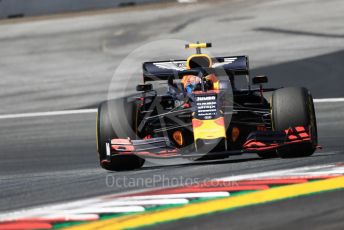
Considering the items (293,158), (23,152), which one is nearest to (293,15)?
(23,152)

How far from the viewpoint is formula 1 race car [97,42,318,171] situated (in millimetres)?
12656

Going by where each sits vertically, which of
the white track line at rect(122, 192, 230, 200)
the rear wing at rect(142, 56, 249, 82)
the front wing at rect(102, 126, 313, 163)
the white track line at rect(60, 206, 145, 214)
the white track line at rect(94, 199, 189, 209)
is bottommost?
the white track line at rect(122, 192, 230, 200)

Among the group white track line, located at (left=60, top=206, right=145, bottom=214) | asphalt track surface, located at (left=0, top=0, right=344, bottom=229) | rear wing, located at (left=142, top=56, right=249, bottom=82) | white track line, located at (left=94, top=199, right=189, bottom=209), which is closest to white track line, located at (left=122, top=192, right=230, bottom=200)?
white track line, located at (left=94, top=199, right=189, bottom=209)

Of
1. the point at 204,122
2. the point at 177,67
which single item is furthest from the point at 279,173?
the point at 177,67

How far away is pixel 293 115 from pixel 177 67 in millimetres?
2510

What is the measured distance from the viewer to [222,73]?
1429 cm

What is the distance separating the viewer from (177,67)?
14852mm

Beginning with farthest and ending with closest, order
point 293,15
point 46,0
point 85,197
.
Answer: point 46,0 < point 293,15 < point 85,197

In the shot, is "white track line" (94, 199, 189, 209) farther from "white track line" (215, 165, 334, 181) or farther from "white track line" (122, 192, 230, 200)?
"white track line" (215, 165, 334, 181)

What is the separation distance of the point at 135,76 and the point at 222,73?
910 cm

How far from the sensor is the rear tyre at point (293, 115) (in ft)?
42.0

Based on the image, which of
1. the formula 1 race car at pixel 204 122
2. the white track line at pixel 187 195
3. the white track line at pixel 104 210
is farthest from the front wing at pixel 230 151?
the white track line at pixel 104 210

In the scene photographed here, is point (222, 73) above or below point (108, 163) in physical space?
above

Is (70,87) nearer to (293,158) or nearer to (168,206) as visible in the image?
(293,158)
